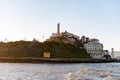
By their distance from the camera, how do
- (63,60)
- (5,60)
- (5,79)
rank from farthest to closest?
(63,60)
(5,60)
(5,79)

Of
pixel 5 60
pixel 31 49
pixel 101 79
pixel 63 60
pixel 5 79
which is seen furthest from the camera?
pixel 31 49

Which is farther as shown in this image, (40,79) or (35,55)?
(35,55)

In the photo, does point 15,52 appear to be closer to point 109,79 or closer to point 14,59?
point 14,59

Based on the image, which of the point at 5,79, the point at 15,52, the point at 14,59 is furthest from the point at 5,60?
the point at 5,79

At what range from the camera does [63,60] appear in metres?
185

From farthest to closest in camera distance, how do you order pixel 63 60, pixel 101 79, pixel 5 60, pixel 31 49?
1. pixel 31 49
2. pixel 63 60
3. pixel 5 60
4. pixel 101 79

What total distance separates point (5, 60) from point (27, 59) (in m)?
11.6

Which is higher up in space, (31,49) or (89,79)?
(31,49)

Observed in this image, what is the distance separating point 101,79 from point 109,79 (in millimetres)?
1692

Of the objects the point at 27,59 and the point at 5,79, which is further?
the point at 27,59

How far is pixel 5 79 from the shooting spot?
6209 centimetres

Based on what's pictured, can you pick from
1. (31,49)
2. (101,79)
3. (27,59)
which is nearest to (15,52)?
(31,49)

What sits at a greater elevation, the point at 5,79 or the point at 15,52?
the point at 15,52

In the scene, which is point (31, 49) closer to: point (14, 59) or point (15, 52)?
point (15, 52)
